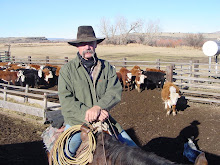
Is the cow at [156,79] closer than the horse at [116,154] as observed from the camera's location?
No

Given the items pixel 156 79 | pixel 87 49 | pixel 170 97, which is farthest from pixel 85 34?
pixel 156 79

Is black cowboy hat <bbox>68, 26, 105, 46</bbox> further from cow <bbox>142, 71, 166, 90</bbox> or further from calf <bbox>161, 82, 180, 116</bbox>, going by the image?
cow <bbox>142, 71, 166, 90</bbox>

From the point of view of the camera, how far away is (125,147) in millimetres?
2424

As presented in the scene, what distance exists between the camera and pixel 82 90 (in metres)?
2.92

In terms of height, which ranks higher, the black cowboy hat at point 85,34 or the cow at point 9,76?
the black cowboy hat at point 85,34

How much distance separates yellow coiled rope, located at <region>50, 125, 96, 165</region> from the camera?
2596mm

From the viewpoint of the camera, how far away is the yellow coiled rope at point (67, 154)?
8.52 ft

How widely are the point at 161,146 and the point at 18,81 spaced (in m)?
11.7

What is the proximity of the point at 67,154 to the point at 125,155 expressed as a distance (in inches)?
31.4

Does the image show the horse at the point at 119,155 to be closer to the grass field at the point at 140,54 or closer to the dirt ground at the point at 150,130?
the dirt ground at the point at 150,130

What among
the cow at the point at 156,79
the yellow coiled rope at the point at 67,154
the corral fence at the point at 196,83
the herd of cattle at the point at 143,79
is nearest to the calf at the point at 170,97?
the corral fence at the point at 196,83

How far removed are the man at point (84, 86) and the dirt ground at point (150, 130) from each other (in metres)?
3.56

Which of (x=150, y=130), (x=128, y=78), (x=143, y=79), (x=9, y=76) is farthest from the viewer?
(x=9, y=76)

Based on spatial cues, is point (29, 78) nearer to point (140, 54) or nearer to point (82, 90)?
point (82, 90)
